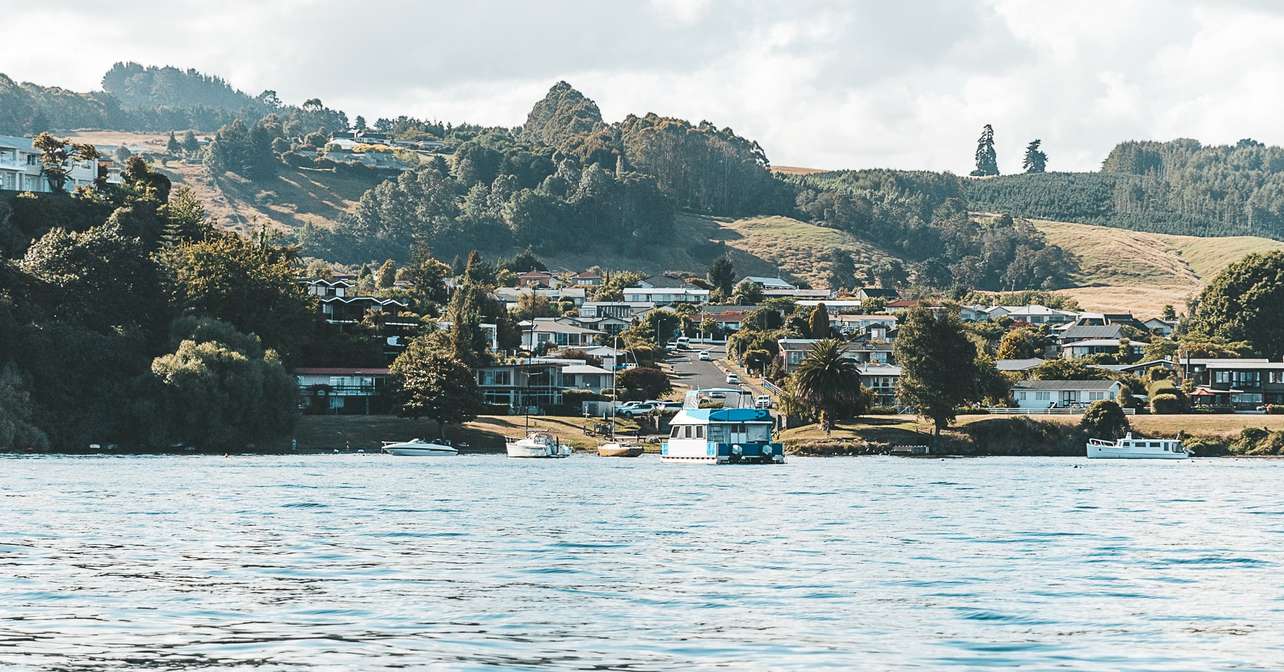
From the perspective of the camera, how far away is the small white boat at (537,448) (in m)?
111

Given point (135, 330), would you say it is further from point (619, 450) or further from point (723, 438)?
point (723, 438)

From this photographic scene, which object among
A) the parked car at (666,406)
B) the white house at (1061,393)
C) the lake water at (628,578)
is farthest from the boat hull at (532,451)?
the white house at (1061,393)

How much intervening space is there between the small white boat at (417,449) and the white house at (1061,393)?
5238cm

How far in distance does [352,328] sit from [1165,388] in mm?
70934

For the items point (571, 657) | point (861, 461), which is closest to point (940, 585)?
point (571, 657)

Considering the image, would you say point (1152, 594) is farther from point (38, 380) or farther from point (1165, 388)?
point (1165, 388)

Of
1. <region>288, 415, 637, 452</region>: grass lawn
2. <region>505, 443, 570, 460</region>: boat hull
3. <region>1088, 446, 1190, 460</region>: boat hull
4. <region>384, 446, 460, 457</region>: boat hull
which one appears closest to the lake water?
<region>505, 443, 570, 460</region>: boat hull

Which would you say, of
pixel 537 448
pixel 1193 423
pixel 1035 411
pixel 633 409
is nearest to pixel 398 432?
pixel 537 448

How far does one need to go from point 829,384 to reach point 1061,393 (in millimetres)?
27340

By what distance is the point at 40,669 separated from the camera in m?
23.9

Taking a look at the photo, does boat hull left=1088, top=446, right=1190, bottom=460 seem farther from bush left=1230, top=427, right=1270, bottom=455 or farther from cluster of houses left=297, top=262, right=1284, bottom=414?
cluster of houses left=297, top=262, right=1284, bottom=414

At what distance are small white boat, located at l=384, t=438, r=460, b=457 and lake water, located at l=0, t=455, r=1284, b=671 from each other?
1652 inches

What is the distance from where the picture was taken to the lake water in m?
26.3

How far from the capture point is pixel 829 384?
12300 cm
